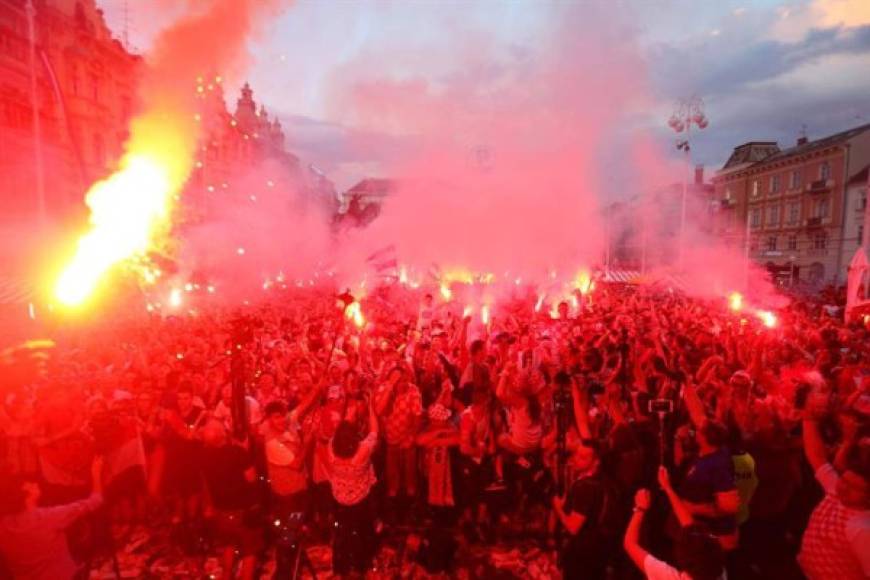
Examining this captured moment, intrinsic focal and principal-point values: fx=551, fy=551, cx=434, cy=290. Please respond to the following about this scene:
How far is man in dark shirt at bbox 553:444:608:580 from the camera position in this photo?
3814 millimetres

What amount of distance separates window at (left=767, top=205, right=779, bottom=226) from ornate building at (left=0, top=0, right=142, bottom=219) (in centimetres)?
4860

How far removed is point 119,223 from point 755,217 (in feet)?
167

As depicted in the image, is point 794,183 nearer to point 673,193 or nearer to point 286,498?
point 673,193

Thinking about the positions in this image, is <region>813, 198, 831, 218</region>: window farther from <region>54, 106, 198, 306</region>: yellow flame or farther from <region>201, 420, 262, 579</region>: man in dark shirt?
<region>201, 420, 262, 579</region>: man in dark shirt

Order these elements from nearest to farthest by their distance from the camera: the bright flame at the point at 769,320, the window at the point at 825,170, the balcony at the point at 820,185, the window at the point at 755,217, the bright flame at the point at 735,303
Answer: the bright flame at the point at 769,320 < the bright flame at the point at 735,303 < the balcony at the point at 820,185 < the window at the point at 825,170 < the window at the point at 755,217

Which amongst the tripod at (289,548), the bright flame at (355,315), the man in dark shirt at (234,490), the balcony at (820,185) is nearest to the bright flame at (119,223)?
the bright flame at (355,315)

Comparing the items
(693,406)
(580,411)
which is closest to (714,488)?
(580,411)

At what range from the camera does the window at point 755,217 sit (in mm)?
49594

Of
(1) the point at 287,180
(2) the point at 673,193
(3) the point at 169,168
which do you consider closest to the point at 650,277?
(2) the point at 673,193

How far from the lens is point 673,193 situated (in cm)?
5009

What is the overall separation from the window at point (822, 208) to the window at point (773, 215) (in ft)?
14.6

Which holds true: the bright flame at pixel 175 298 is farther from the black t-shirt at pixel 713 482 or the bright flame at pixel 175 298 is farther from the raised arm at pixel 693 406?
the black t-shirt at pixel 713 482

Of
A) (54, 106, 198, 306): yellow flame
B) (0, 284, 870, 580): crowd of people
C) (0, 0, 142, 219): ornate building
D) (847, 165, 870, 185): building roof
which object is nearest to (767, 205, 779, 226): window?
(847, 165, 870, 185): building roof

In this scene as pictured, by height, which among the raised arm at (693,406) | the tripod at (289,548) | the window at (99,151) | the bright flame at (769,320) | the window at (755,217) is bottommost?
the tripod at (289,548)
